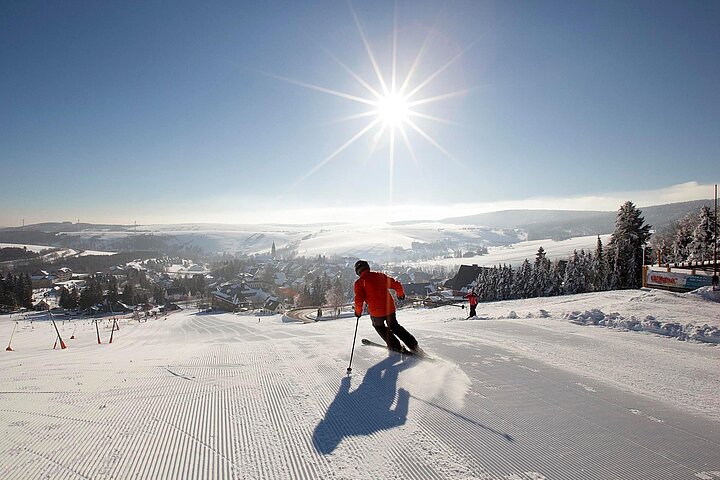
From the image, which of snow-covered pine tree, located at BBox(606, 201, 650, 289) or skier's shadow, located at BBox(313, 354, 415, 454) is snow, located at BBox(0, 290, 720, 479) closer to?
skier's shadow, located at BBox(313, 354, 415, 454)

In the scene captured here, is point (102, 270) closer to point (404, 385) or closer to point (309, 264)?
point (309, 264)

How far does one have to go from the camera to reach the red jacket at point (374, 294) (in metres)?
5.64

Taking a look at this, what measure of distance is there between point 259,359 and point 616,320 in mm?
8758

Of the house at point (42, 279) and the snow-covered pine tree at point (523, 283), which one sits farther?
the house at point (42, 279)

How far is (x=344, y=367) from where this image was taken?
5.10 meters

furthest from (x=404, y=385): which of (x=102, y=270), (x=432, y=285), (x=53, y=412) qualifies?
(x=102, y=270)

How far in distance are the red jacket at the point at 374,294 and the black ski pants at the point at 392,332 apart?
0.10m

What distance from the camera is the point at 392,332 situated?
5898mm

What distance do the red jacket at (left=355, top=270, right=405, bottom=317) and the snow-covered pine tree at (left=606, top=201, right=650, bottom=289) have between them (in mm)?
39894

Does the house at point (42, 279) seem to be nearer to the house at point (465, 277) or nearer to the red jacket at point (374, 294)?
the house at point (465, 277)

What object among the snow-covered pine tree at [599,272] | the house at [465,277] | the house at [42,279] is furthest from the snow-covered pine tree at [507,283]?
the house at [42,279]

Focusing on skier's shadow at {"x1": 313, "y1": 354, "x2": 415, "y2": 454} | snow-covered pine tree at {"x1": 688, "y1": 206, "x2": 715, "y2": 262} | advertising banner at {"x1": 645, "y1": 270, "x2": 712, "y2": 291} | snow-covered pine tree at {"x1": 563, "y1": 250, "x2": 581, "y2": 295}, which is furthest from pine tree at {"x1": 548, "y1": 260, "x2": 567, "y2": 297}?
skier's shadow at {"x1": 313, "y1": 354, "x2": 415, "y2": 454}

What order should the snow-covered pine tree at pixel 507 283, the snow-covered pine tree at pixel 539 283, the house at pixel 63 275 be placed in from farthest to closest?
the house at pixel 63 275
the snow-covered pine tree at pixel 507 283
the snow-covered pine tree at pixel 539 283

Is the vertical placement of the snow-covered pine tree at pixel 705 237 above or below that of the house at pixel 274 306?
above
